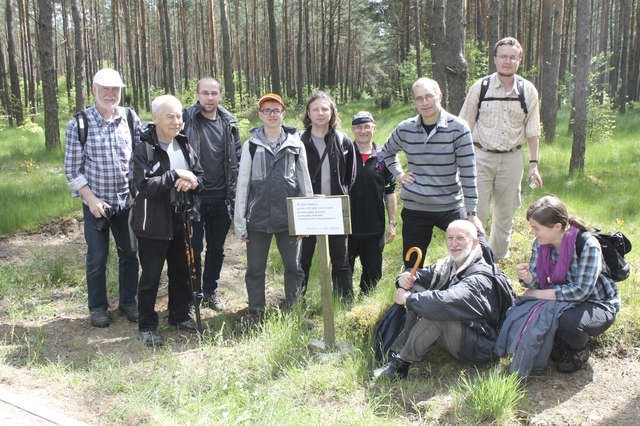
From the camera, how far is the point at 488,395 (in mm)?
3223

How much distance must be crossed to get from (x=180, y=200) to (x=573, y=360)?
10.4 feet

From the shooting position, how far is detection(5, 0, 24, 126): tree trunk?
55.5ft

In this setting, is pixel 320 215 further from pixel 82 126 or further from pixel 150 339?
pixel 82 126

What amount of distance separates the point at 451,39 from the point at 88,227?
4.98m

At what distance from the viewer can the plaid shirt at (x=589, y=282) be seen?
3572 mm

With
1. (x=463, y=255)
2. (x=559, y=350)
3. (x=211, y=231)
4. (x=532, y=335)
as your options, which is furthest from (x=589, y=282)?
(x=211, y=231)

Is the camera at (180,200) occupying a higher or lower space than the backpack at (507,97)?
lower

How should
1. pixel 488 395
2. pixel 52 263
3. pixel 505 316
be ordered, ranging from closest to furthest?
1. pixel 488 395
2. pixel 505 316
3. pixel 52 263

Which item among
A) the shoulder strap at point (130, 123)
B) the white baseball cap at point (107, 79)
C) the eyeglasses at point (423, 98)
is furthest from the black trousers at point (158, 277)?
the eyeglasses at point (423, 98)

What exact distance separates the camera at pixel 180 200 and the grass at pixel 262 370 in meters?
1.04

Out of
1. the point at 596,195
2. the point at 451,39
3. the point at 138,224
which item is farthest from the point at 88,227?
the point at 596,195

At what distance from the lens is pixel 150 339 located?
4.32 meters

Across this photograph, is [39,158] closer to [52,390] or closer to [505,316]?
[52,390]

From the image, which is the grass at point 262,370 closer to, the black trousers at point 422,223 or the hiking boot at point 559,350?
the hiking boot at point 559,350
